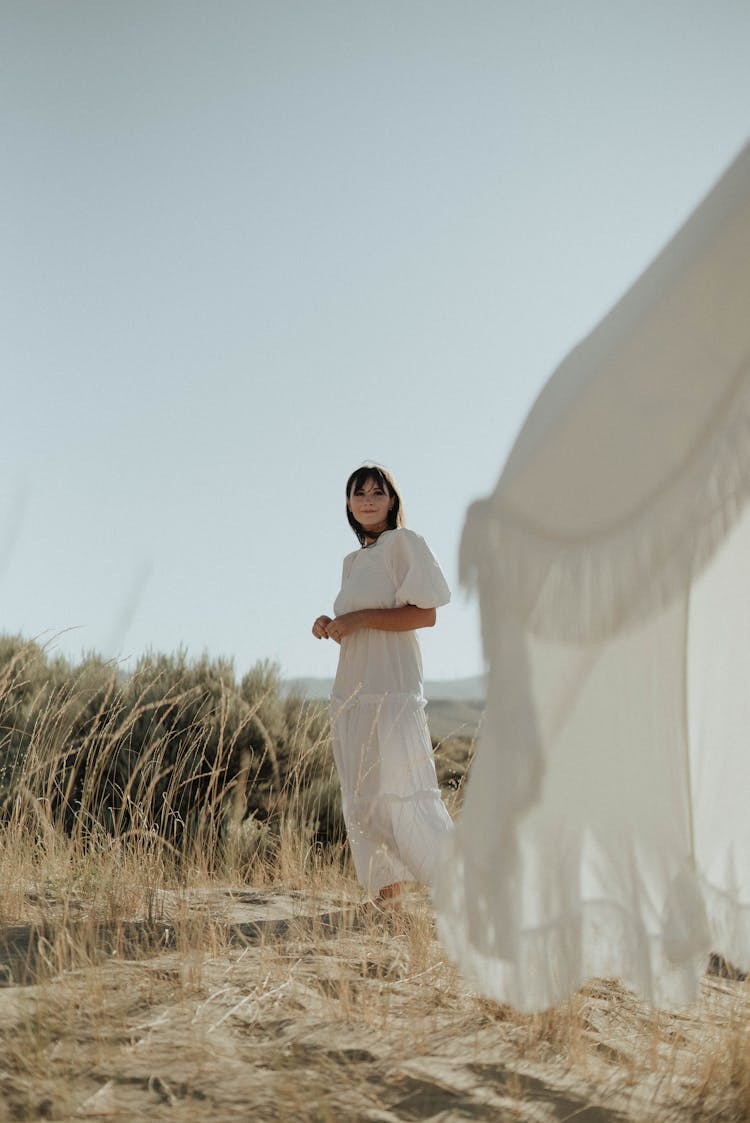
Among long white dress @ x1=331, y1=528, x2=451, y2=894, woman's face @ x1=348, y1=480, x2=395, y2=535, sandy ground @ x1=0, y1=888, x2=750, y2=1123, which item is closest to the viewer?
sandy ground @ x1=0, y1=888, x2=750, y2=1123

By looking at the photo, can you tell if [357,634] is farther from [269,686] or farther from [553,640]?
[269,686]

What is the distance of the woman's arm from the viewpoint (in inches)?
143

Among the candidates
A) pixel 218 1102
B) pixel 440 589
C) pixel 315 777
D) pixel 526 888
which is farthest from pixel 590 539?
pixel 315 777

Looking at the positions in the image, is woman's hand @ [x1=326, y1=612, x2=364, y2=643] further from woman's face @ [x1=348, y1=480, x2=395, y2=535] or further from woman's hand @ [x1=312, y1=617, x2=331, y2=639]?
woman's face @ [x1=348, y1=480, x2=395, y2=535]

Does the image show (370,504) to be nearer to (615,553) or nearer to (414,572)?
(414,572)

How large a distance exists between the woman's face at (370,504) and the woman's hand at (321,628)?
0.42 m

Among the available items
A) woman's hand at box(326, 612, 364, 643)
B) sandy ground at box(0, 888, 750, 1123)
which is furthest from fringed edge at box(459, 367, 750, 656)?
woman's hand at box(326, 612, 364, 643)

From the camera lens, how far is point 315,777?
7.53 meters

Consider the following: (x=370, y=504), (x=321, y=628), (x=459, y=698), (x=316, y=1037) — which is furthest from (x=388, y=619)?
(x=316, y=1037)

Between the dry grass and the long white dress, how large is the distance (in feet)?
1.40

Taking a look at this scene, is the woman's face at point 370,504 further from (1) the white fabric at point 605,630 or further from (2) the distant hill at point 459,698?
(1) the white fabric at point 605,630

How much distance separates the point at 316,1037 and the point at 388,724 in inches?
63.4

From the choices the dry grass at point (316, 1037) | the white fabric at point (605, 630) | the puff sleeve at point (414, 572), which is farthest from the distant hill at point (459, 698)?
the dry grass at point (316, 1037)

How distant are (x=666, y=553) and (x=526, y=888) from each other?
60 centimetres
